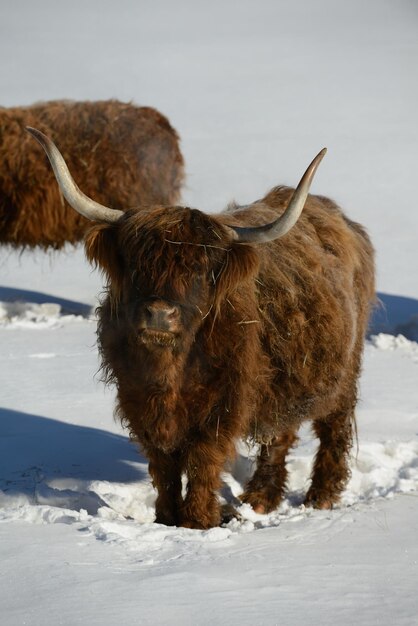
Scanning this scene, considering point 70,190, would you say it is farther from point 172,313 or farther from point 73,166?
point 73,166

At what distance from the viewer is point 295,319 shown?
3996 mm

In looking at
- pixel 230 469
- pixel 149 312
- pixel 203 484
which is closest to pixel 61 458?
pixel 230 469

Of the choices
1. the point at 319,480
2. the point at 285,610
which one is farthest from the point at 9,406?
the point at 285,610

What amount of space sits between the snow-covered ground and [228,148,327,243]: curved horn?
42.0 inches

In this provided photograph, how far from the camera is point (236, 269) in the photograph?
3609 millimetres

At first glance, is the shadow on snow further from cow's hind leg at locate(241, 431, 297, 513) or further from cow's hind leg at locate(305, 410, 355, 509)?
cow's hind leg at locate(305, 410, 355, 509)

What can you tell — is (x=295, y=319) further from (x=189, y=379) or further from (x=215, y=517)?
(x=215, y=517)

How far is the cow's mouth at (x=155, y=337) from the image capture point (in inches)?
137

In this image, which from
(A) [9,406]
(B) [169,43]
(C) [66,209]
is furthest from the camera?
(B) [169,43]

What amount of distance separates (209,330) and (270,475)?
4.04 feet

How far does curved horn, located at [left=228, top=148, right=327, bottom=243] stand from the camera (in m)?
3.51

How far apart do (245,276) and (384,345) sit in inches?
158

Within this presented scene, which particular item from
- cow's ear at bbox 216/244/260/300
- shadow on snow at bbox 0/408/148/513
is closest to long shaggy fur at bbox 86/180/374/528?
cow's ear at bbox 216/244/260/300

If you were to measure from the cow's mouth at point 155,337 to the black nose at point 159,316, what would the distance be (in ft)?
0.06
